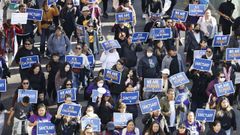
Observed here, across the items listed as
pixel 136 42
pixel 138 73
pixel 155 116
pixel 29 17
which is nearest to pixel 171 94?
pixel 155 116

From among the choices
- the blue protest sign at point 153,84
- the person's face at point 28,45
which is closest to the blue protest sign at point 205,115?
the blue protest sign at point 153,84

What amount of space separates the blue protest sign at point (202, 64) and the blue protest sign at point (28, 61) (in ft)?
12.6

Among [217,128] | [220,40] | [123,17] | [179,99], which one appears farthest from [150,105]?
[123,17]

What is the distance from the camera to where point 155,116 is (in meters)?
16.3

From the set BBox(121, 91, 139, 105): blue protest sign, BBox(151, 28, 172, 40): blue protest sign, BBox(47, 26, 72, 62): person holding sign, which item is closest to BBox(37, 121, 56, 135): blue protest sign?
BBox(121, 91, 139, 105): blue protest sign

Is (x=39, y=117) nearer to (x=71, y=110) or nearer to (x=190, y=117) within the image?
(x=71, y=110)

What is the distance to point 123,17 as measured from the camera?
2056 centimetres

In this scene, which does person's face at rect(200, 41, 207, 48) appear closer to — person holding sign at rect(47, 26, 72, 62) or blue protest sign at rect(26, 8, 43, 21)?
person holding sign at rect(47, 26, 72, 62)

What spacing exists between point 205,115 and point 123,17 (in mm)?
5084

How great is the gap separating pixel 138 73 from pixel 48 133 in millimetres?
3501

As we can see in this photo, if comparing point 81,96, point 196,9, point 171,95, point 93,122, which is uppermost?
point 196,9

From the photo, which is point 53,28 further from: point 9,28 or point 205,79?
point 205,79

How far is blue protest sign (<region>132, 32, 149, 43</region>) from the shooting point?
64.5 ft

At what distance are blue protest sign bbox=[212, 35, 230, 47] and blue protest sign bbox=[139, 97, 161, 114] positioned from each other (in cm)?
389
